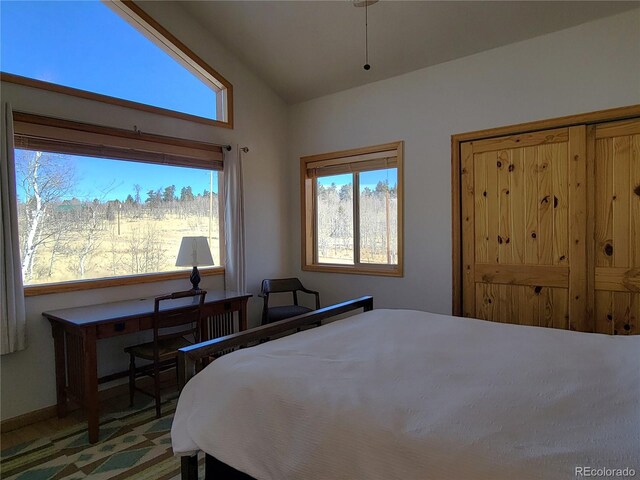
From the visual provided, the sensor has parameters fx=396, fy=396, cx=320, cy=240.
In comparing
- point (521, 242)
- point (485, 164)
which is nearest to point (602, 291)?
point (521, 242)

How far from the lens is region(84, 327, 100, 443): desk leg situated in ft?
7.95

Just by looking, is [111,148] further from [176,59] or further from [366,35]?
[366,35]

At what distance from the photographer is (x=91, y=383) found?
8.13ft

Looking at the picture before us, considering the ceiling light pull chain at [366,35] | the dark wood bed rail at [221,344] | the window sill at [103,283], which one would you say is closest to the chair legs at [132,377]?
the window sill at [103,283]

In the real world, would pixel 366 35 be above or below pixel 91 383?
above

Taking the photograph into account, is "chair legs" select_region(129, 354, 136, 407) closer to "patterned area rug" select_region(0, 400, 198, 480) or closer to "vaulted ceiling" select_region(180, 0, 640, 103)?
"patterned area rug" select_region(0, 400, 198, 480)

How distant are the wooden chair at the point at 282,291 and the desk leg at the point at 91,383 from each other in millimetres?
1630

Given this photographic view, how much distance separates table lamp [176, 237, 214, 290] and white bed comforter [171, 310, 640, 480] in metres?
1.60

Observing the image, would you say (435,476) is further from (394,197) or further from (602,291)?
(394,197)

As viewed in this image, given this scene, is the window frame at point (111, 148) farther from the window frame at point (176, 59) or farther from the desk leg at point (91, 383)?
the desk leg at point (91, 383)

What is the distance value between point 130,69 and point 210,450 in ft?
9.77

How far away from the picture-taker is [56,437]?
249cm

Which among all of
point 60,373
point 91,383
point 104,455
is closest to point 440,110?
point 91,383

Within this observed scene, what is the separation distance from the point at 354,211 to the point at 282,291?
1.13m
